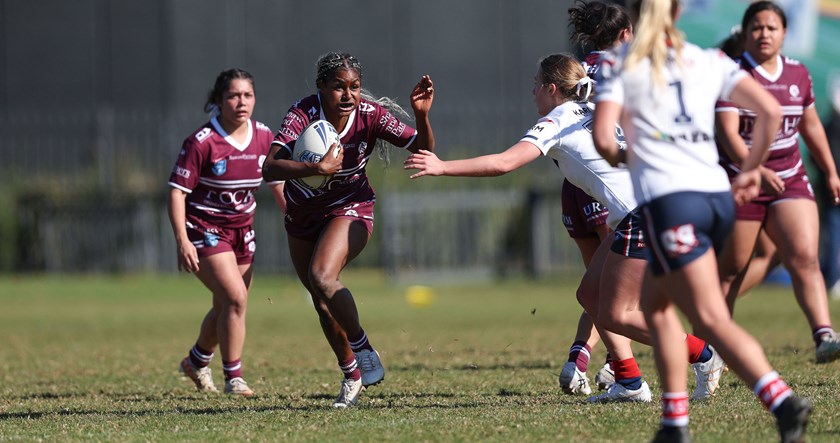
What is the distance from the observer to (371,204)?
24.5ft

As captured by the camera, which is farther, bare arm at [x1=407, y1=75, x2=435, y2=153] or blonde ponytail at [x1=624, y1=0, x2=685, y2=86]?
bare arm at [x1=407, y1=75, x2=435, y2=153]

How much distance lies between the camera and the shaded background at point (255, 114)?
2169cm

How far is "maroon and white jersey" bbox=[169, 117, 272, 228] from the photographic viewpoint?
8.09 metres

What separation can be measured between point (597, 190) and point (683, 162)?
1.81m

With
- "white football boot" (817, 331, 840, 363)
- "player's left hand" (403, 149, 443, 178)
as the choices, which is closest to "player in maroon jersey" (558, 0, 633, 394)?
"white football boot" (817, 331, 840, 363)

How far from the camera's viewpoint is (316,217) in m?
7.30

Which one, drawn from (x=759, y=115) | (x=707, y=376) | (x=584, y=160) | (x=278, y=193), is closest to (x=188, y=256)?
(x=278, y=193)

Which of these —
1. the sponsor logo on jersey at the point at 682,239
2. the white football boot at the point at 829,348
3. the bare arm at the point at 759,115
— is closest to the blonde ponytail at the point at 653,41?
the bare arm at the point at 759,115

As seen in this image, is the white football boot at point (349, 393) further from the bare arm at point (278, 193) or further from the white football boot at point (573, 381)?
the bare arm at point (278, 193)

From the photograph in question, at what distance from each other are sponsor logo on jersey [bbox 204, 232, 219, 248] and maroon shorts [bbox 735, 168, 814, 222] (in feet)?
11.2

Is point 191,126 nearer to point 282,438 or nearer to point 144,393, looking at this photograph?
point 144,393

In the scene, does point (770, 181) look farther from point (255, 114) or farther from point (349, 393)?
point (255, 114)

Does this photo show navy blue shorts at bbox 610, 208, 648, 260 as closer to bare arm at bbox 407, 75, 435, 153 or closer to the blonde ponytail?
bare arm at bbox 407, 75, 435, 153

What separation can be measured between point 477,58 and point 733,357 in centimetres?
2324
